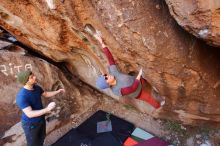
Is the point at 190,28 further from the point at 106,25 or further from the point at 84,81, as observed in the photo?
the point at 84,81

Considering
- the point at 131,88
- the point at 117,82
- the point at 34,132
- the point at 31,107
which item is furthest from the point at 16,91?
the point at 131,88

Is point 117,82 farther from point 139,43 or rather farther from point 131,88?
point 139,43

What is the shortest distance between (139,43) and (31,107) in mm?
1789

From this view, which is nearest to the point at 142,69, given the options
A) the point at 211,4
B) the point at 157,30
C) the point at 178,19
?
the point at 157,30

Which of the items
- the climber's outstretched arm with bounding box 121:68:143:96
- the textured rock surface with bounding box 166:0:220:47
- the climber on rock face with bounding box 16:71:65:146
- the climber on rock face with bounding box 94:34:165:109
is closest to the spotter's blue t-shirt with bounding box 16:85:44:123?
the climber on rock face with bounding box 16:71:65:146

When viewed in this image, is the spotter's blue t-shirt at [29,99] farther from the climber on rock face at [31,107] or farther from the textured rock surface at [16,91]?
the textured rock surface at [16,91]

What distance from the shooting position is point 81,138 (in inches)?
221

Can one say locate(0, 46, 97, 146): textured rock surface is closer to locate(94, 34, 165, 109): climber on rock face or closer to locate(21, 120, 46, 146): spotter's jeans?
locate(21, 120, 46, 146): spotter's jeans

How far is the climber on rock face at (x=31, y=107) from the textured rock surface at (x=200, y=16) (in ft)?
6.76

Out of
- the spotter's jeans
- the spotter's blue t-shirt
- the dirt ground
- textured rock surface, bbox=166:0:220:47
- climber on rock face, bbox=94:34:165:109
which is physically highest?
textured rock surface, bbox=166:0:220:47

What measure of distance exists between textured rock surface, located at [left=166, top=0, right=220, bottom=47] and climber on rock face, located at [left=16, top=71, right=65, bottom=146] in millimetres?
2060

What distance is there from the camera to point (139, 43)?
4062mm

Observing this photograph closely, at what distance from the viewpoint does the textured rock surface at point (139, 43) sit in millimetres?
3896

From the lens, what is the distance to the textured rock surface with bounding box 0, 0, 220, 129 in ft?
12.8
